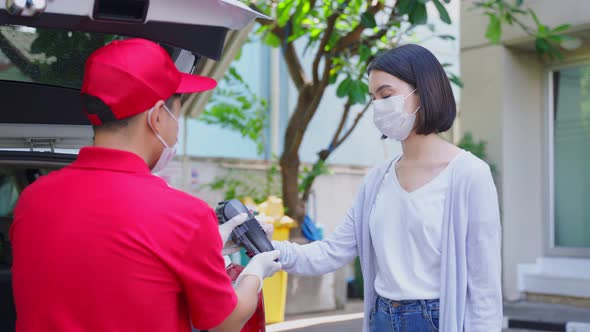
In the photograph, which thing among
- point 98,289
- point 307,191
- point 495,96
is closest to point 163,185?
point 98,289

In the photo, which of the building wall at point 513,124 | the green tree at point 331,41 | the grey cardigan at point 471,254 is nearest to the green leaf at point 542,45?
the green tree at point 331,41

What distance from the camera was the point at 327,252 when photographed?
285 centimetres

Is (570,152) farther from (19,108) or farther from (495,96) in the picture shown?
(19,108)

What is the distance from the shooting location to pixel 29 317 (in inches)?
67.9

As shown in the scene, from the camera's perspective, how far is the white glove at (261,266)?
6.47 ft

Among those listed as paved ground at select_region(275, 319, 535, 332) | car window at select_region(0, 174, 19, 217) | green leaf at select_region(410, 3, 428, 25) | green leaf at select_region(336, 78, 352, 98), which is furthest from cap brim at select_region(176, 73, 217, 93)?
paved ground at select_region(275, 319, 535, 332)

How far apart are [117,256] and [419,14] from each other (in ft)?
11.7

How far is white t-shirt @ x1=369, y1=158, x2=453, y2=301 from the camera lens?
8.10 feet

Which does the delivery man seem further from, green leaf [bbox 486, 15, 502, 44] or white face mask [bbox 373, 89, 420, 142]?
green leaf [bbox 486, 15, 502, 44]

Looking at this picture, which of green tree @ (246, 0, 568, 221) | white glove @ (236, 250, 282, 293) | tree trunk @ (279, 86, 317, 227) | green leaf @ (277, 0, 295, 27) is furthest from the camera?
tree trunk @ (279, 86, 317, 227)

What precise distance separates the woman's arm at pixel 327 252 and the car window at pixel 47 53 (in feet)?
2.93

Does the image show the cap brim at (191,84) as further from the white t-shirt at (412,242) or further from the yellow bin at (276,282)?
the yellow bin at (276,282)

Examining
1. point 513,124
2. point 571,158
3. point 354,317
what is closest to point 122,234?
point 354,317

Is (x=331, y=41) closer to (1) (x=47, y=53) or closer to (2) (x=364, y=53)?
(2) (x=364, y=53)
